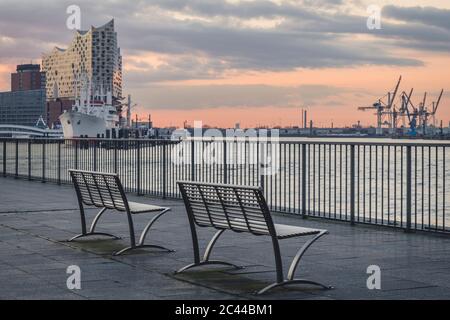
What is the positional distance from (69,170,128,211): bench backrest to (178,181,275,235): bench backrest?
5.07ft

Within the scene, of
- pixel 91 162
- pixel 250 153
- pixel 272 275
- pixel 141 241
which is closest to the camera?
pixel 272 275

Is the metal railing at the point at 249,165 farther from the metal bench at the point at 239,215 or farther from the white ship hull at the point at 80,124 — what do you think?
→ the white ship hull at the point at 80,124

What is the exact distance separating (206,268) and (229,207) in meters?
1.17

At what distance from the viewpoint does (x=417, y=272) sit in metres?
8.44

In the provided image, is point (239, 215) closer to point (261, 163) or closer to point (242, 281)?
point (242, 281)

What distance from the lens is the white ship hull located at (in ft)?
467

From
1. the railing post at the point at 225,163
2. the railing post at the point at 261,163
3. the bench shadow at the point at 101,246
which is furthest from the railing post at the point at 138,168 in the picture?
the bench shadow at the point at 101,246

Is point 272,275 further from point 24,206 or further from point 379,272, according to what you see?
point 24,206

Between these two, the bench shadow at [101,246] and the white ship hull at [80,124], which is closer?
the bench shadow at [101,246]

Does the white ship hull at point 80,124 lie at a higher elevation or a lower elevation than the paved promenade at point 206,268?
higher

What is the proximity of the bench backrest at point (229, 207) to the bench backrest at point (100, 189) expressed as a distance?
1.55 m

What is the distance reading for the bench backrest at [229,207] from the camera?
293 inches
